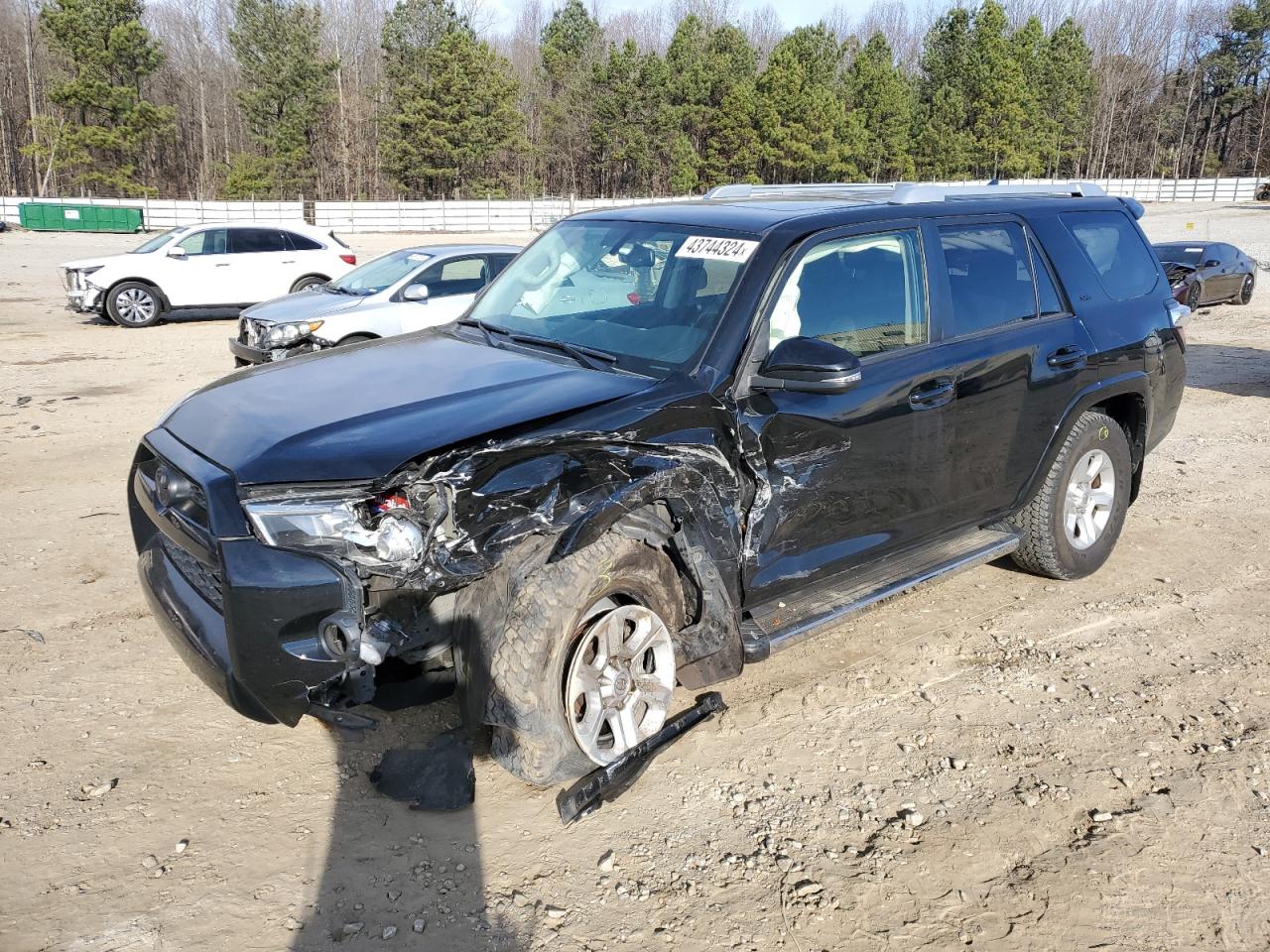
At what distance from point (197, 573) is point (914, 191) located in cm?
337

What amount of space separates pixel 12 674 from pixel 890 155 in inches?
2936

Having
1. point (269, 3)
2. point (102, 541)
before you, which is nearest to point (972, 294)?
point (102, 541)

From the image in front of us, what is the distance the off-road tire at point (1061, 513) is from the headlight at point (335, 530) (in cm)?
329

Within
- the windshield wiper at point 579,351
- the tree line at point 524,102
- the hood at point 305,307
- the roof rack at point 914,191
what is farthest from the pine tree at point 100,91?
the windshield wiper at point 579,351

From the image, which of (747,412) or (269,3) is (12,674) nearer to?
(747,412)

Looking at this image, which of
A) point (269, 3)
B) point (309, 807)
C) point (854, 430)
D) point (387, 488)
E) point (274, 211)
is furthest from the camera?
point (269, 3)

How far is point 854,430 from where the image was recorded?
3.97 metres

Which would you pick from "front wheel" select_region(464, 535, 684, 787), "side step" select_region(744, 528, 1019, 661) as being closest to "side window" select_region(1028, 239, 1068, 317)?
"side step" select_region(744, 528, 1019, 661)

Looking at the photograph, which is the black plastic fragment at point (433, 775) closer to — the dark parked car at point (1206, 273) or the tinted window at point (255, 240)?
the tinted window at point (255, 240)

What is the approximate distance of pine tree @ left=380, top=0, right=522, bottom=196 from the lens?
53.6 meters

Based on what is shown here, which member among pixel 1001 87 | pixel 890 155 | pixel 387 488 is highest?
pixel 1001 87

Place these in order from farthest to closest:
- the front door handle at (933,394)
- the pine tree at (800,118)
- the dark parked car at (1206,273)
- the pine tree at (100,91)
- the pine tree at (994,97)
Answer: the pine tree at (994,97), the pine tree at (800,118), the pine tree at (100,91), the dark parked car at (1206,273), the front door handle at (933,394)

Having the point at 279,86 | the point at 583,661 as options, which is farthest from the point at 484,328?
the point at 279,86

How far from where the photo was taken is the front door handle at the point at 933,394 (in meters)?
4.18
